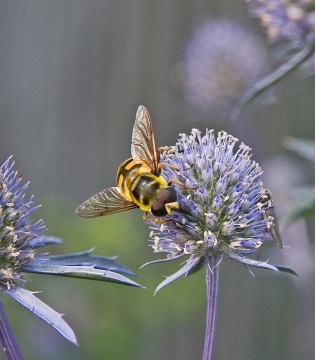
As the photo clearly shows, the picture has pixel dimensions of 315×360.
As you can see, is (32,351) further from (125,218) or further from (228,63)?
(228,63)

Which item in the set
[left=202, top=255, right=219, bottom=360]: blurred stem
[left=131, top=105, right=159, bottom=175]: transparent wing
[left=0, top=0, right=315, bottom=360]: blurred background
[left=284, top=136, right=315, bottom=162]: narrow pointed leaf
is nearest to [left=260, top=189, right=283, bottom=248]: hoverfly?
[left=202, top=255, right=219, bottom=360]: blurred stem

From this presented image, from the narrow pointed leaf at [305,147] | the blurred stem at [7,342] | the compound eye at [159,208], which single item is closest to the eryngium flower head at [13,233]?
the blurred stem at [7,342]

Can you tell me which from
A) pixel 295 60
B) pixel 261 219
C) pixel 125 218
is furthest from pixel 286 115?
pixel 261 219

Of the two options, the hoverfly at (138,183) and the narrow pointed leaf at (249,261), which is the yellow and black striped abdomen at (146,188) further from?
the narrow pointed leaf at (249,261)

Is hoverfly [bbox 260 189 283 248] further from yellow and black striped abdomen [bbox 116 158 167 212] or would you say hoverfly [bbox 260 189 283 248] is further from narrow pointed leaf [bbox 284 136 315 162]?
narrow pointed leaf [bbox 284 136 315 162]

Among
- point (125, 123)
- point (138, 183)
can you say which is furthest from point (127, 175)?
point (125, 123)

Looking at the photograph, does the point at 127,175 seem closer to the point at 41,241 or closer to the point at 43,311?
the point at 41,241
